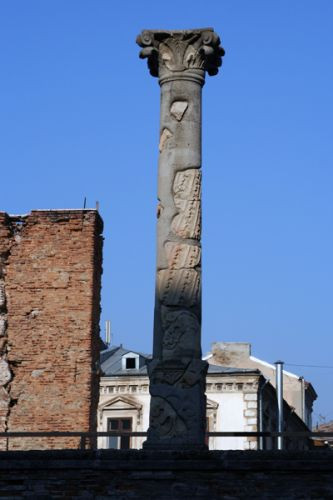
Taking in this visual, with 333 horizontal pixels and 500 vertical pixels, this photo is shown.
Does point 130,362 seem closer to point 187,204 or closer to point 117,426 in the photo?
point 117,426

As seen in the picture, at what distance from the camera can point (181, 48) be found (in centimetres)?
1278

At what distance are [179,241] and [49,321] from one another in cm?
686

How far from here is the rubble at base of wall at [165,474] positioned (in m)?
10.9

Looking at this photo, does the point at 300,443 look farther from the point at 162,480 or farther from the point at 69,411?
the point at 162,480

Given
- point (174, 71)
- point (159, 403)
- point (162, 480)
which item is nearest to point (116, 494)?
point (162, 480)

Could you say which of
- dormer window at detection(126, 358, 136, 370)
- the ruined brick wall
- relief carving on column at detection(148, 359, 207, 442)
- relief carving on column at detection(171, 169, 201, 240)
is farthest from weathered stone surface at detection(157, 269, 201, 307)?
dormer window at detection(126, 358, 136, 370)

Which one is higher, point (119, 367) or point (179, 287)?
point (119, 367)

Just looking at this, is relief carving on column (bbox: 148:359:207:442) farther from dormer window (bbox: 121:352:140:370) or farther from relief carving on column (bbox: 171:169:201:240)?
dormer window (bbox: 121:352:140:370)

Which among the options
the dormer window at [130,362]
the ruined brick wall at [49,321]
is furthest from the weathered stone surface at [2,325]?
the dormer window at [130,362]

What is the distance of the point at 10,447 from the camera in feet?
→ 58.9

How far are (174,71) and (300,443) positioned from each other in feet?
102

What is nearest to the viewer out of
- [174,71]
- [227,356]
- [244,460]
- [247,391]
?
[244,460]

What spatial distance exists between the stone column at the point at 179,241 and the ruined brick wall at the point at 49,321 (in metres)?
6.25

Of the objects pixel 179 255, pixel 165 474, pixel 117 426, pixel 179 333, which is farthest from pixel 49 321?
pixel 117 426
